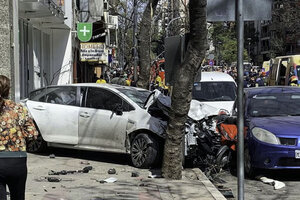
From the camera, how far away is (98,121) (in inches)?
417

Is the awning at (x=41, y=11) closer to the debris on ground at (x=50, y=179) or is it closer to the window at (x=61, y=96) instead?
the window at (x=61, y=96)

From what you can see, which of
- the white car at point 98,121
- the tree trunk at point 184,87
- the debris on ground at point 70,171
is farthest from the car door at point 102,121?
the tree trunk at point 184,87

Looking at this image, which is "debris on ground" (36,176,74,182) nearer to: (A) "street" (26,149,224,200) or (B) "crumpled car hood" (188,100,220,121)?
(A) "street" (26,149,224,200)

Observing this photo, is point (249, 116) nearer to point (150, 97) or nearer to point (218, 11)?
point (150, 97)

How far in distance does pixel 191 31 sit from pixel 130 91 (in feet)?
10.5

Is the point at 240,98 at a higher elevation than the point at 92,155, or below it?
higher

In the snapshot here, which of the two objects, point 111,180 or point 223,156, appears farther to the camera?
point 223,156

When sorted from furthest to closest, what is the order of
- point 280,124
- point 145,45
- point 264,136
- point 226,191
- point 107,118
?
point 145,45, point 107,118, point 280,124, point 264,136, point 226,191

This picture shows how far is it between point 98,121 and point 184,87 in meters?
2.88

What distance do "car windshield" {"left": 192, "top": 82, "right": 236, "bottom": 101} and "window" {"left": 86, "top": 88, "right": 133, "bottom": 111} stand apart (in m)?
5.45

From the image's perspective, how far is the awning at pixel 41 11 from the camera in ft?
44.7

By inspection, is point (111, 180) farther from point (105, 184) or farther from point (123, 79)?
point (123, 79)

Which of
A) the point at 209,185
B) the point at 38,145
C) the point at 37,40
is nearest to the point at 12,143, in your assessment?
the point at 209,185

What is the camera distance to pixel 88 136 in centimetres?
1070
